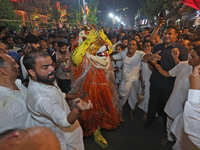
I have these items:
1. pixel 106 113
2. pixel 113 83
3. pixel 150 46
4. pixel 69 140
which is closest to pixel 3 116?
pixel 69 140

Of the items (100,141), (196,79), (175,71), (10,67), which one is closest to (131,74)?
(175,71)

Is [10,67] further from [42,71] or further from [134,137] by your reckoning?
[134,137]

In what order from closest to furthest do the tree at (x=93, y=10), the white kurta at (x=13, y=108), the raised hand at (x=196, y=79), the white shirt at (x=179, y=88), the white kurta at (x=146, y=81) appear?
1. the white kurta at (x=13, y=108)
2. the raised hand at (x=196, y=79)
3. the white shirt at (x=179, y=88)
4. the white kurta at (x=146, y=81)
5. the tree at (x=93, y=10)

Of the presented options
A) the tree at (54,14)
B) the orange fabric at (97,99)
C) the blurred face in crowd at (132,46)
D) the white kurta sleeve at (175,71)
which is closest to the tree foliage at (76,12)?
the tree at (54,14)

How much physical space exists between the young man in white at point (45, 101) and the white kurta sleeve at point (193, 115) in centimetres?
104

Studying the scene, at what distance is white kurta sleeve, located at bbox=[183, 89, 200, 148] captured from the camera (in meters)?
1.33

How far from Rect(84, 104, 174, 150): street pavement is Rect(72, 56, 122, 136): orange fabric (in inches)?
14.6

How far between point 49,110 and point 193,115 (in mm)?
1479

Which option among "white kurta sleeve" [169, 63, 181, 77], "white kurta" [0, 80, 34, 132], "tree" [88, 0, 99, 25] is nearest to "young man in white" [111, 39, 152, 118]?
"white kurta sleeve" [169, 63, 181, 77]

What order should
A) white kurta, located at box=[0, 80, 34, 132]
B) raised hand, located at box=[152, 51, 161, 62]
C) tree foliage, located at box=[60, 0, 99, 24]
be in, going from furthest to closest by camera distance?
tree foliage, located at box=[60, 0, 99, 24] → raised hand, located at box=[152, 51, 161, 62] → white kurta, located at box=[0, 80, 34, 132]

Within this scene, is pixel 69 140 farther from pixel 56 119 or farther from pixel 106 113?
pixel 106 113

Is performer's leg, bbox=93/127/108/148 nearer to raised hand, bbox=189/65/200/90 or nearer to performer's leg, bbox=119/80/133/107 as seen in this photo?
performer's leg, bbox=119/80/133/107

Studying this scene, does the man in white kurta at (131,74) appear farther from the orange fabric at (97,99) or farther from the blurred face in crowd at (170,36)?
the orange fabric at (97,99)

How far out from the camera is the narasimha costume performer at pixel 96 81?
2354mm
